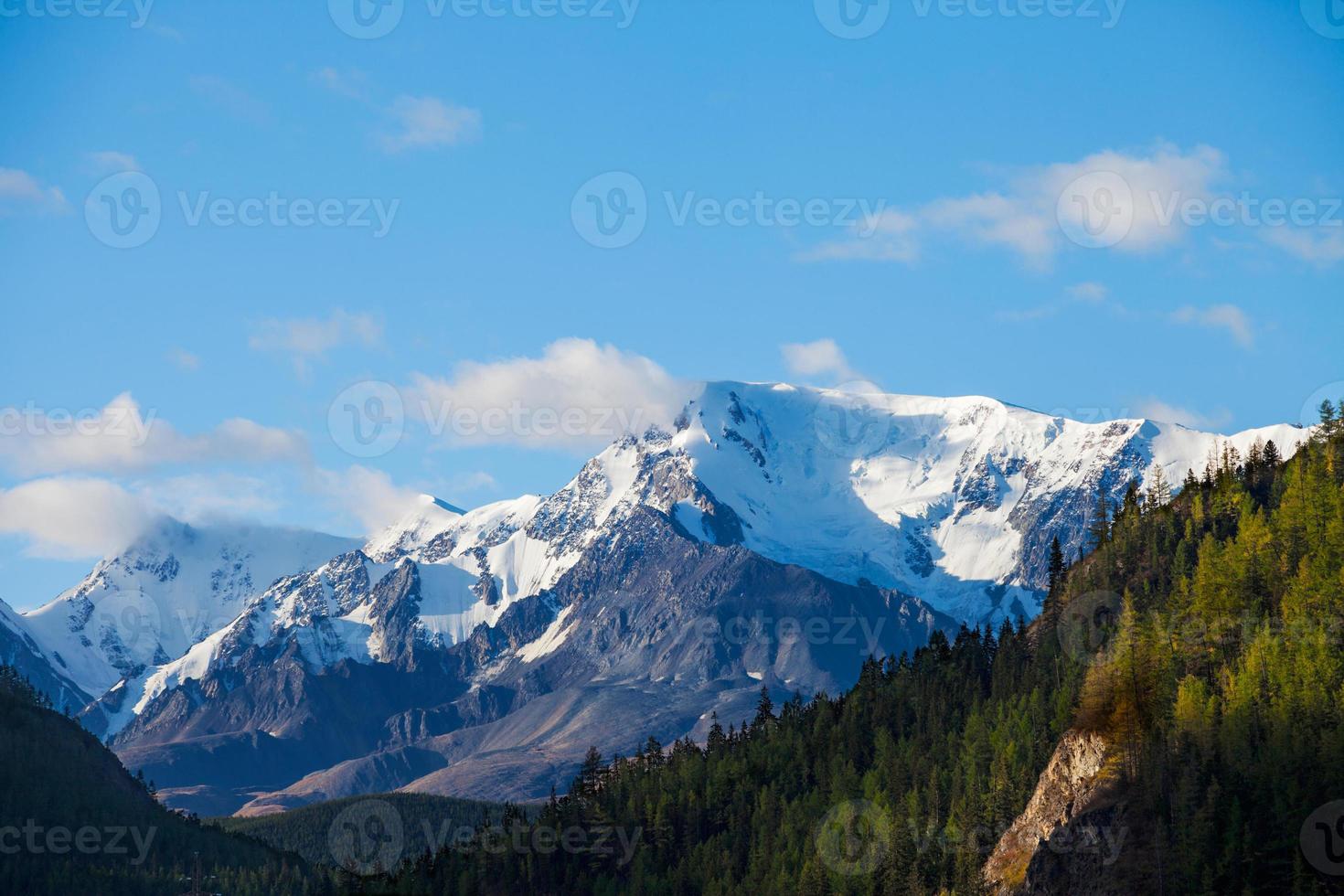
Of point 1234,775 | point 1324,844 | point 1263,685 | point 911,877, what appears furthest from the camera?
point 911,877

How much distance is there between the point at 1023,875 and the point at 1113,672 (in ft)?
85.5

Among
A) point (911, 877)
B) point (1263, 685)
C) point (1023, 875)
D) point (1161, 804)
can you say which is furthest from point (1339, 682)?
point (911, 877)

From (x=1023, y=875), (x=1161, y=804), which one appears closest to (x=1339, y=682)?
(x=1161, y=804)

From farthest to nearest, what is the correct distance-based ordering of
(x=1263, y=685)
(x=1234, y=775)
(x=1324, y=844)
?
(x=1263, y=685)
(x=1234, y=775)
(x=1324, y=844)

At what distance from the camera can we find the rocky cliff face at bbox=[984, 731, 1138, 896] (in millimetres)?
179250

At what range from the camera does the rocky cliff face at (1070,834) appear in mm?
179250

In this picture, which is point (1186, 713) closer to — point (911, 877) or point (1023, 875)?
point (1023, 875)

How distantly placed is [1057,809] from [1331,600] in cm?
3868

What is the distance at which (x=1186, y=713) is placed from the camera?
182m

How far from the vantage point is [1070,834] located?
18412cm

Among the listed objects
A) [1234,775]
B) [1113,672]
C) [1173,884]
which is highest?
[1113,672]

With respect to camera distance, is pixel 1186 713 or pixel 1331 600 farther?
pixel 1331 600

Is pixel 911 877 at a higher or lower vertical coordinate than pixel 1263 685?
lower

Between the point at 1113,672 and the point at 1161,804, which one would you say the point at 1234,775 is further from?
the point at 1113,672
